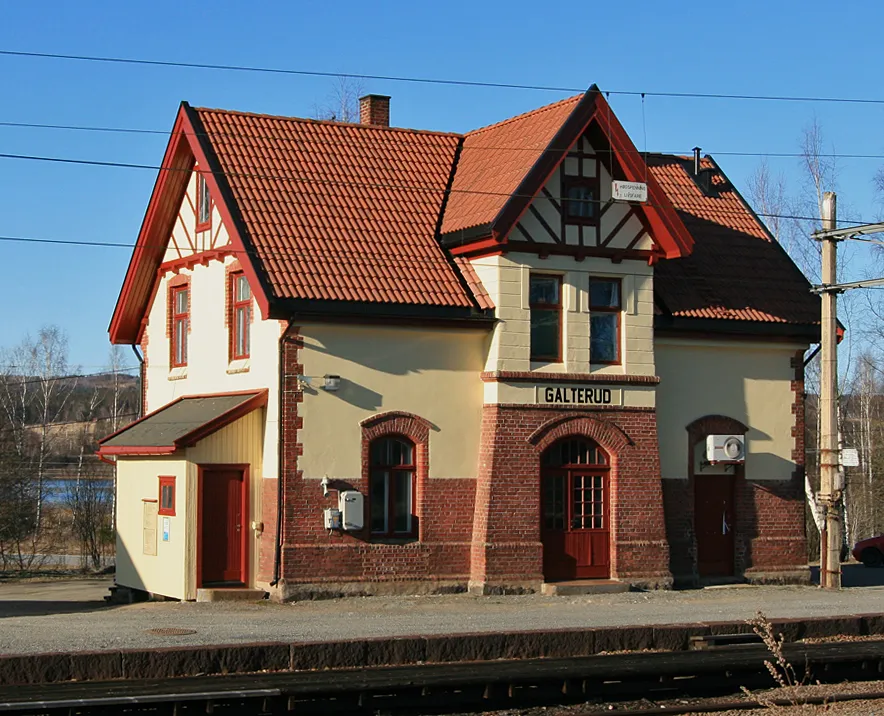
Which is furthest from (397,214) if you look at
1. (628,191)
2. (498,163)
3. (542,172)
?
(628,191)

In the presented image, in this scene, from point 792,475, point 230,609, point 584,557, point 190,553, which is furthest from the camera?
point 792,475

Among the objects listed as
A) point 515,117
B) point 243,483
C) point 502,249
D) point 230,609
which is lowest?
point 230,609

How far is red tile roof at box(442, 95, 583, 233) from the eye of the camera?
78.2 feet

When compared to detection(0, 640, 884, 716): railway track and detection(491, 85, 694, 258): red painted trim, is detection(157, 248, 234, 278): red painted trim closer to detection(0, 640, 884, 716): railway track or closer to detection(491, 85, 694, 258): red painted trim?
detection(491, 85, 694, 258): red painted trim

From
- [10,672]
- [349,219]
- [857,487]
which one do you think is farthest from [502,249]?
[857,487]

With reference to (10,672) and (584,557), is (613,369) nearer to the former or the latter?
(584,557)

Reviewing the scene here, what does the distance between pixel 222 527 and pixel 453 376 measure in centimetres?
464

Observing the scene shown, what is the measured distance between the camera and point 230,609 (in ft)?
70.0

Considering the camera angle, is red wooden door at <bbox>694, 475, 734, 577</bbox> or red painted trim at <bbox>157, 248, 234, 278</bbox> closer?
red painted trim at <bbox>157, 248, 234, 278</bbox>

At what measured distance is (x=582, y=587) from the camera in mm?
23641

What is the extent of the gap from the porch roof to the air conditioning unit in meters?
8.29

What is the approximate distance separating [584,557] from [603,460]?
173cm

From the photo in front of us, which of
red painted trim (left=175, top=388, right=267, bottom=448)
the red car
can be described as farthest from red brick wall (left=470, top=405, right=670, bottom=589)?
the red car

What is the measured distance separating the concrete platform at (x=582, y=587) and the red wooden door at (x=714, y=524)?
8.06 ft
